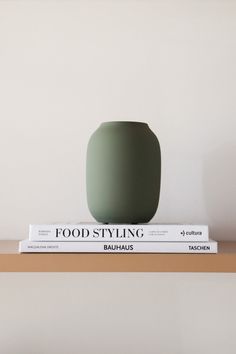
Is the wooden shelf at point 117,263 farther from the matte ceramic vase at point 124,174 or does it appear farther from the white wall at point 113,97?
the white wall at point 113,97

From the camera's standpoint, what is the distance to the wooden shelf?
877mm

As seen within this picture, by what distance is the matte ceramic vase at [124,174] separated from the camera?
0.96 meters

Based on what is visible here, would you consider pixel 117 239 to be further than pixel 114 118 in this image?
No

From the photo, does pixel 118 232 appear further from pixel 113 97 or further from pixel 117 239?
pixel 113 97

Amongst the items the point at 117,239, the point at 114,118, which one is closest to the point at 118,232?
the point at 117,239

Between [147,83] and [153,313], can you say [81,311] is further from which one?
[147,83]

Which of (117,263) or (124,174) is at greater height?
(124,174)

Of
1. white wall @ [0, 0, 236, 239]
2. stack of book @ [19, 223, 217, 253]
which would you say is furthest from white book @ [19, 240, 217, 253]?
white wall @ [0, 0, 236, 239]

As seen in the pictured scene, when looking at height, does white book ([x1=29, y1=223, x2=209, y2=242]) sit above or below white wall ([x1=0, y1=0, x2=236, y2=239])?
below

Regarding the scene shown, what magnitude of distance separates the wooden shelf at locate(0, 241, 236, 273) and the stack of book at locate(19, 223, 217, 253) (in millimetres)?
17

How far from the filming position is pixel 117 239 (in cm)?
90

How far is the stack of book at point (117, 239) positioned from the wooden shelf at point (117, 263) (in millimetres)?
17

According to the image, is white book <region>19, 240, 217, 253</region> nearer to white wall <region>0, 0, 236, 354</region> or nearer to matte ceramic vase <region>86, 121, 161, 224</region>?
matte ceramic vase <region>86, 121, 161, 224</region>

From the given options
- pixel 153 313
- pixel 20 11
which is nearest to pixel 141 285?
pixel 153 313
